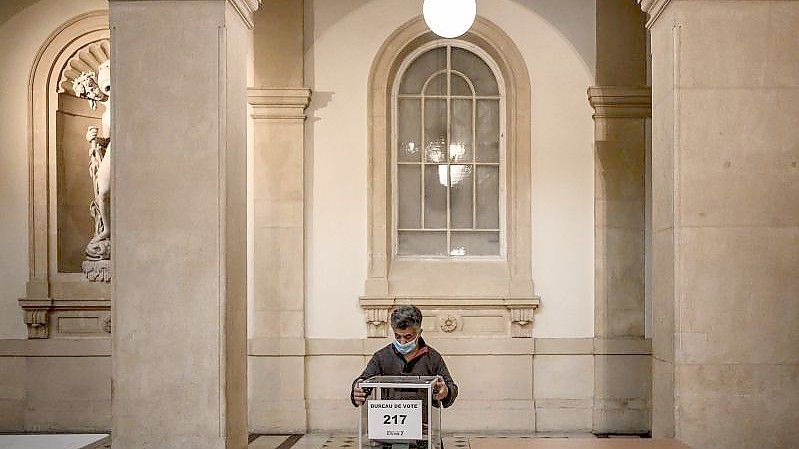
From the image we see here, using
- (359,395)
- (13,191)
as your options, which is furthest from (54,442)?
(13,191)

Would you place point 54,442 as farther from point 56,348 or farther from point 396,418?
point 56,348

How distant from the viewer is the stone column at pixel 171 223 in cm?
662

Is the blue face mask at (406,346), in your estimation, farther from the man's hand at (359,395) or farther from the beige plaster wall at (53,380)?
the beige plaster wall at (53,380)

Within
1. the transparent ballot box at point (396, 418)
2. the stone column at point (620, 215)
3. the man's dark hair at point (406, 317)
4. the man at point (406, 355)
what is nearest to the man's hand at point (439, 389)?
the transparent ballot box at point (396, 418)

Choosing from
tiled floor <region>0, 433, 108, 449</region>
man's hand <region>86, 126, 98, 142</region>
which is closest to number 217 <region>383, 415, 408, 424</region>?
tiled floor <region>0, 433, 108, 449</region>

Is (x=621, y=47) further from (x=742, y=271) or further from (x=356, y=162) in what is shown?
(x=742, y=271)

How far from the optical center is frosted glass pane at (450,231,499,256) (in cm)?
1080

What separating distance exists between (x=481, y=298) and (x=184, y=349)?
176 inches

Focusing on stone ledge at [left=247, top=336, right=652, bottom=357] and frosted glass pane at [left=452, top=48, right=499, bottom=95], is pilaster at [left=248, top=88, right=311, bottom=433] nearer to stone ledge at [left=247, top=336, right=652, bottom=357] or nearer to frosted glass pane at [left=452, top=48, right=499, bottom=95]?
stone ledge at [left=247, top=336, right=652, bottom=357]

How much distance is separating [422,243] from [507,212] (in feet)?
3.32

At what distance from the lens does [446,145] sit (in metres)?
10.8

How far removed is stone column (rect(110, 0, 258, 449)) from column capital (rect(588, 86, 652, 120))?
4996mm

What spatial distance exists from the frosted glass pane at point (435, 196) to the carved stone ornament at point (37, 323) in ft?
14.1

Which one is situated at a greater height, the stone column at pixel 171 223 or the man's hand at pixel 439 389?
the stone column at pixel 171 223
